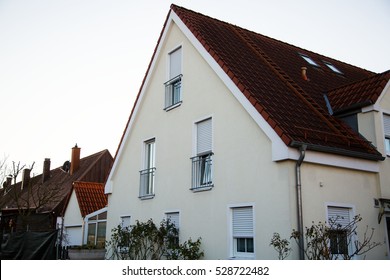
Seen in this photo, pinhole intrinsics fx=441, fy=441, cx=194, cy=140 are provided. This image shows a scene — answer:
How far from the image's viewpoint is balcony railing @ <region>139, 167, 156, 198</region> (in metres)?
14.6

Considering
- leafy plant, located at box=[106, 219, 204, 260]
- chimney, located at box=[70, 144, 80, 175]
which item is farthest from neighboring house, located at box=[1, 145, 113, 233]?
leafy plant, located at box=[106, 219, 204, 260]

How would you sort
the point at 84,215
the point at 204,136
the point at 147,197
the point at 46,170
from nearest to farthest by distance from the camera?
1. the point at 204,136
2. the point at 147,197
3. the point at 84,215
4. the point at 46,170

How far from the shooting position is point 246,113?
429 inches

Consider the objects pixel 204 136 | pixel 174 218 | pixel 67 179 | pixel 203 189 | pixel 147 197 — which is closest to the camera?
pixel 203 189

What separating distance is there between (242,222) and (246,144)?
1877mm

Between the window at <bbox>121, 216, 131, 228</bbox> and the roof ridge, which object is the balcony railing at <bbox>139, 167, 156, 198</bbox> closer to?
the window at <bbox>121, 216, 131, 228</bbox>

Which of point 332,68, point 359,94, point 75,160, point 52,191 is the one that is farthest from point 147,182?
point 75,160

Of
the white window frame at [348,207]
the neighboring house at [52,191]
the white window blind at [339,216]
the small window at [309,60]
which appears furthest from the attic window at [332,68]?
the neighboring house at [52,191]

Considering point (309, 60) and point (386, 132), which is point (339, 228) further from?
point (309, 60)

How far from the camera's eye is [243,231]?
10.5m

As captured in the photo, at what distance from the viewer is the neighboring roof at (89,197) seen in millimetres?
24081

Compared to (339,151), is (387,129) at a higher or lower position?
higher

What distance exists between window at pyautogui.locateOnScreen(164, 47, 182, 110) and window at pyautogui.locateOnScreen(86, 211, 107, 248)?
31.1ft

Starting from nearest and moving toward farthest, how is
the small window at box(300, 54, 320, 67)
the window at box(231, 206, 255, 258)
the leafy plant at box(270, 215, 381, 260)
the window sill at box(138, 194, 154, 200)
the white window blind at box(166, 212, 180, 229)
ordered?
the leafy plant at box(270, 215, 381, 260), the window at box(231, 206, 255, 258), the white window blind at box(166, 212, 180, 229), the window sill at box(138, 194, 154, 200), the small window at box(300, 54, 320, 67)
